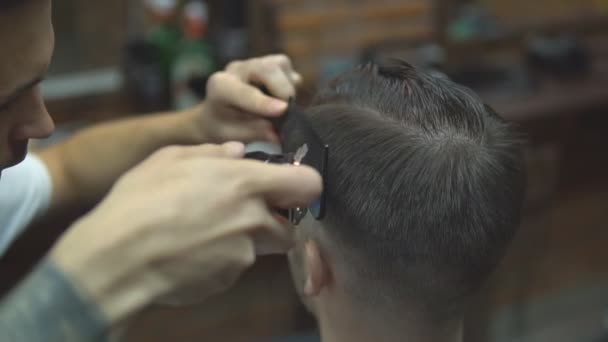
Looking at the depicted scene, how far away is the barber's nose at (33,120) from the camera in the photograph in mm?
994

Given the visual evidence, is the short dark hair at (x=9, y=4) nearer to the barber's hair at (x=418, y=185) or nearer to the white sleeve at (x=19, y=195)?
the barber's hair at (x=418, y=185)

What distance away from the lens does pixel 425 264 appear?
104cm

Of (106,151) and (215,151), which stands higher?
(215,151)

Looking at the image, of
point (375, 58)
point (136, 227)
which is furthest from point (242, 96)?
point (375, 58)

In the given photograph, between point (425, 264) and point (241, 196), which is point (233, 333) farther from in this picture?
point (241, 196)

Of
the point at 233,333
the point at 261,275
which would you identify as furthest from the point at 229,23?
the point at 233,333

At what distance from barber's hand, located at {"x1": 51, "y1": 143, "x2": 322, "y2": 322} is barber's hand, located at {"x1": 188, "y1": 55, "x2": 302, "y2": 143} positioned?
1.33ft

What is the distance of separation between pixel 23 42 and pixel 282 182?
368 mm

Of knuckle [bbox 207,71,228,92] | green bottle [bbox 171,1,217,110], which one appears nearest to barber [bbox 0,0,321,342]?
knuckle [bbox 207,71,228,92]

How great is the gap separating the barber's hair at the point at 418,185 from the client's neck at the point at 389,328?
1.5 inches

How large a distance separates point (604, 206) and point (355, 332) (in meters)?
2.68

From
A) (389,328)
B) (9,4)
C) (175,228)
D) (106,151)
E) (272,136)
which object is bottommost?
(389,328)

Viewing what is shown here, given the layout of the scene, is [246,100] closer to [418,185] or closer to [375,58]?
[418,185]

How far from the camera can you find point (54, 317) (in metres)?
0.74
